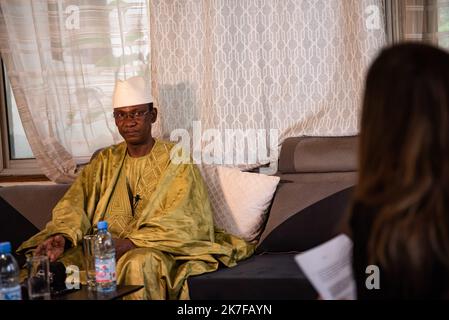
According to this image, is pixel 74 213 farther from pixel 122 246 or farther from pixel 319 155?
pixel 319 155

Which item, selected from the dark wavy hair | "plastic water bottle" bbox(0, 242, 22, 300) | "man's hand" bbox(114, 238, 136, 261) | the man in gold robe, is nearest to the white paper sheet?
the dark wavy hair

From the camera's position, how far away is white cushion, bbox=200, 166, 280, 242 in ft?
11.8

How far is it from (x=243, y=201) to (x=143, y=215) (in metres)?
0.50

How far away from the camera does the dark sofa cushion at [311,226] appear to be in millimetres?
3418

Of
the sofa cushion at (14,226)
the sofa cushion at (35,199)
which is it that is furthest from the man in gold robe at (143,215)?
the sofa cushion at (14,226)

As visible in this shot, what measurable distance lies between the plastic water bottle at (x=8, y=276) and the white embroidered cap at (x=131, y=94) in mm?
1329

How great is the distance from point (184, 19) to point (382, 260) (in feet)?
9.29

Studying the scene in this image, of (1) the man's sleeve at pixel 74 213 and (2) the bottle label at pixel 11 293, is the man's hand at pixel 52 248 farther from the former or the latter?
(2) the bottle label at pixel 11 293

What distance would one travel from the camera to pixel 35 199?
153 inches

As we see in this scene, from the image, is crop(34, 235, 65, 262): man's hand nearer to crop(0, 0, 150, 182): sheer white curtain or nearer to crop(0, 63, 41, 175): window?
crop(0, 0, 150, 182): sheer white curtain

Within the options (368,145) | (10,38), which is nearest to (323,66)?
(10,38)

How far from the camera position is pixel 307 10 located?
12.6 ft

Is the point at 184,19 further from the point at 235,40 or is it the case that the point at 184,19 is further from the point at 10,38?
the point at 10,38

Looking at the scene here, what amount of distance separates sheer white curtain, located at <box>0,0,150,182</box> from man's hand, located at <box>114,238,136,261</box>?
986 mm
